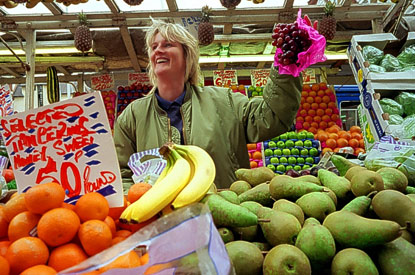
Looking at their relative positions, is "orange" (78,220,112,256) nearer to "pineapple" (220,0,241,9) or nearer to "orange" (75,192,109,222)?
"orange" (75,192,109,222)

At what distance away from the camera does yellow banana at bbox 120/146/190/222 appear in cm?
86

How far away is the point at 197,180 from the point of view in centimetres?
101

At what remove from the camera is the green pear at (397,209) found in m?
0.92

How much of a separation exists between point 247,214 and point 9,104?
179 inches

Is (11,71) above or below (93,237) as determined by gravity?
below

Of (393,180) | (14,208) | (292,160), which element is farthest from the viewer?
(292,160)

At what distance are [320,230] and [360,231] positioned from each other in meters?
0.11

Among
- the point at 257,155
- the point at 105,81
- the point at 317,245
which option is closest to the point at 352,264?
the point at 317,245

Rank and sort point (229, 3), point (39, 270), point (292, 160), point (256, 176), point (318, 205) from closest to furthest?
point (39, 270), point (318, 205), point (256, 176), point (229, 3), point (292, 160)

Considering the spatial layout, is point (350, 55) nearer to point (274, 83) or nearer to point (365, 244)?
point (274, 83)

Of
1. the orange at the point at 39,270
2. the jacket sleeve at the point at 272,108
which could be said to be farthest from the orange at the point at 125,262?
the jacket sleeve at the point at 272,108

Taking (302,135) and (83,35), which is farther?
(302,135)

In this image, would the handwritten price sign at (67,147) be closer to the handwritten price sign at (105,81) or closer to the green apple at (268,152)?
the green apple at (268,152)

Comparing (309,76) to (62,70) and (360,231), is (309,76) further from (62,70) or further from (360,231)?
(360,231)
